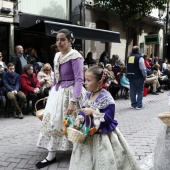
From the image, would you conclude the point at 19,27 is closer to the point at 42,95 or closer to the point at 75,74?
the point at 42,95

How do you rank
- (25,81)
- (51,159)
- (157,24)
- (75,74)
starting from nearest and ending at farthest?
(75,74)
(51,159)
(25,81)
(157,24)

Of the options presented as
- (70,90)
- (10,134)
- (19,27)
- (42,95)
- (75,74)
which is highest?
(19,27)

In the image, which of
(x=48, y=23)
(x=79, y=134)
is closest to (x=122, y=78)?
(x=48, y=23)

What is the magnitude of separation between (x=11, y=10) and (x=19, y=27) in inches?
31.1

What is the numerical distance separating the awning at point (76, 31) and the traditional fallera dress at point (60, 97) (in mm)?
5863

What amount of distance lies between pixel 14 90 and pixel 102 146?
472 centimetres

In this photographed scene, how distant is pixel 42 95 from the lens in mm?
7465

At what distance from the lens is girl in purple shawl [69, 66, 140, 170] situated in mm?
2695

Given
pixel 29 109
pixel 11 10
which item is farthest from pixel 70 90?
pixel 11 10

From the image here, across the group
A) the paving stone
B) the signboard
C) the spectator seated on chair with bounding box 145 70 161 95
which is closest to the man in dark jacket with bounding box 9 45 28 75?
the paving stone

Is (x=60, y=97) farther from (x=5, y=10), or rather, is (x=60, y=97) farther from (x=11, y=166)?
(x=5, y=10)

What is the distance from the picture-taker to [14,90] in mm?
6969

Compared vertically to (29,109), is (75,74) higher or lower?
higher

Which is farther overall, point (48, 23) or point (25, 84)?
point (48, 23)
